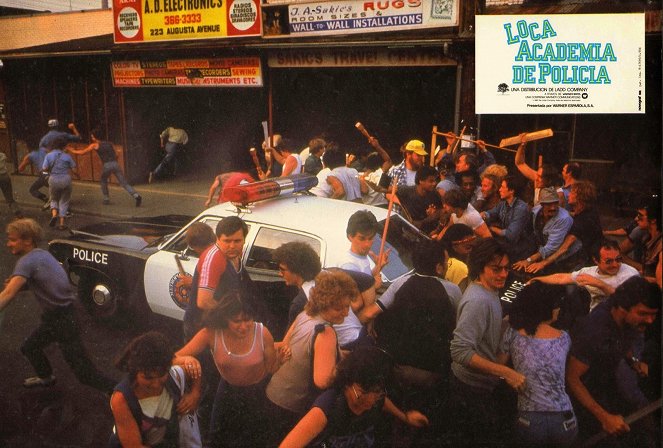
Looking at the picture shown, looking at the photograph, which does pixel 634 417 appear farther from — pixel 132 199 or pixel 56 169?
pixel 132 199

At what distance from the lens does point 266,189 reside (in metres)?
4.36

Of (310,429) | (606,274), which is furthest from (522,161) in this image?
(310,429)

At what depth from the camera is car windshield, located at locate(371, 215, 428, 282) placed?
167 inches

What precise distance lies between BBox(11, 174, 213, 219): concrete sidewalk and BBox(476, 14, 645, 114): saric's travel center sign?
4.61m

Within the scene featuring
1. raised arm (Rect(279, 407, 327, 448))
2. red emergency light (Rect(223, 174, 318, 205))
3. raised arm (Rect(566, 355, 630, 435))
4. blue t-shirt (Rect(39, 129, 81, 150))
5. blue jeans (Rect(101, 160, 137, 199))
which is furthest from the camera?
blue jeans (Rect(101, 160, 137, 199))

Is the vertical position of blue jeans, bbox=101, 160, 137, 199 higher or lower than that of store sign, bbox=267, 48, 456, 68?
lower

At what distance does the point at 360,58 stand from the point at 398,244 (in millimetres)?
5621

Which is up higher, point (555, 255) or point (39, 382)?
point (555, 255)

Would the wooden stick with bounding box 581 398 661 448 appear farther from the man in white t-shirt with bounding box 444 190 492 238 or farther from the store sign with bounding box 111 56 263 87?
the store sign with bounding box 111 56 263 87

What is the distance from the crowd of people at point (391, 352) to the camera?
114 inches

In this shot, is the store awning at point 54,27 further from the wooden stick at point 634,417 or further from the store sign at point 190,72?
the wooden stick at point 634,417

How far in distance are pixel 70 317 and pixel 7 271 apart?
8.98 feet

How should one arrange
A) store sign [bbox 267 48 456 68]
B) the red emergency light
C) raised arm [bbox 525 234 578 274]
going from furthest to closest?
store sign [bbox 267 48 456 68] < raised arm [bbox 525 234 578 274] < the red emergency light

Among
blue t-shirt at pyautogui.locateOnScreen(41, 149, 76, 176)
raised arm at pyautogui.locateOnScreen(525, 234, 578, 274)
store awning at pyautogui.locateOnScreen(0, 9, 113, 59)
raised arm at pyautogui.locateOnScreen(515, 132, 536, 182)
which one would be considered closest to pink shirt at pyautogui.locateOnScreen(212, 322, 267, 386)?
raised arm at pyautogui.locateOnScreen(525, 234, 578, 274)
